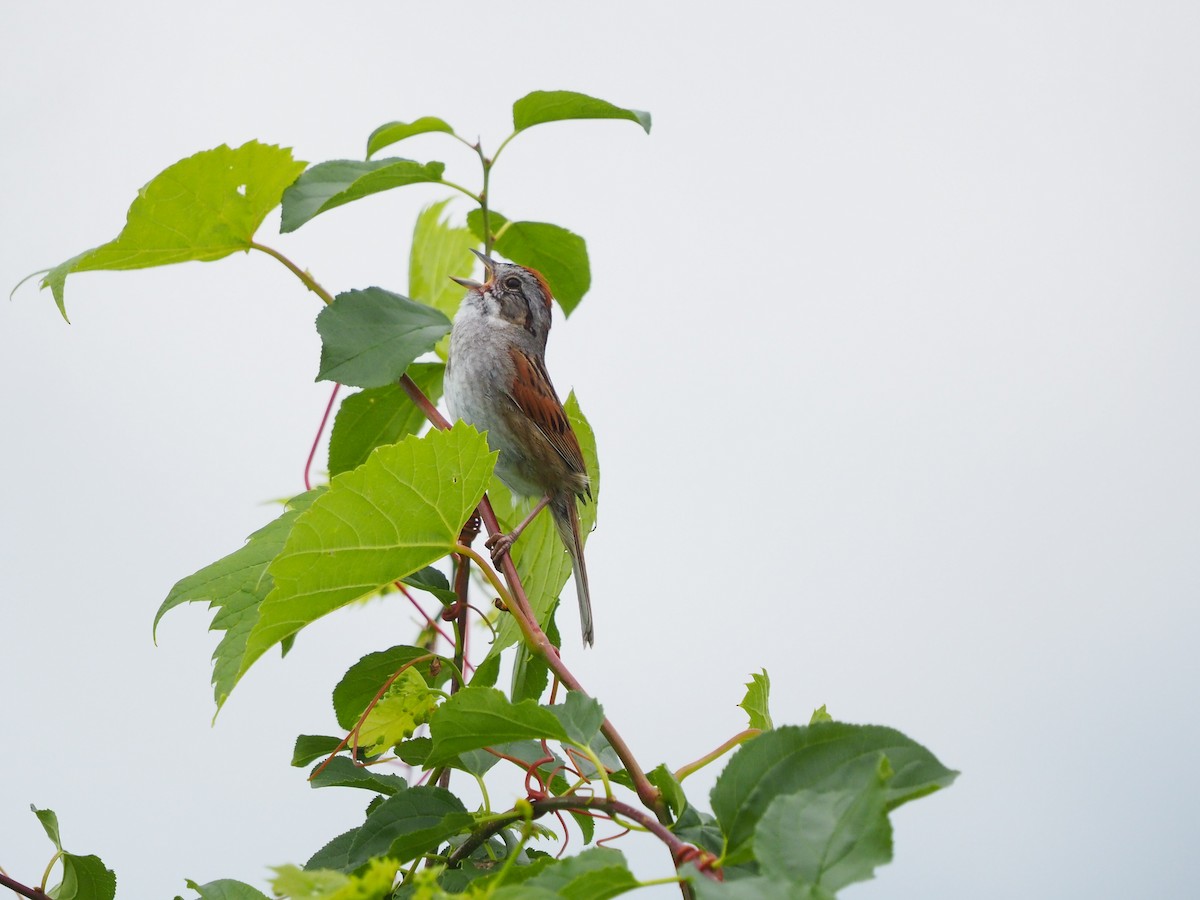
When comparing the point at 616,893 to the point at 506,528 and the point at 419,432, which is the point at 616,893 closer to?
the point at 419,432

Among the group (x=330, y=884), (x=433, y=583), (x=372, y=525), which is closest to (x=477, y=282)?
(x=433, y=583)

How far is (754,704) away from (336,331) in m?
0.84

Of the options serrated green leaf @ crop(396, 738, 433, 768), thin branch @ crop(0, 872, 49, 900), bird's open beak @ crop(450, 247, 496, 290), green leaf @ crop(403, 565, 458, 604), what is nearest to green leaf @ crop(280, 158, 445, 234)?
bird's open beak @ crop(450, 247, 496, 290)

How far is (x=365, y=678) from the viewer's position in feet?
5.77

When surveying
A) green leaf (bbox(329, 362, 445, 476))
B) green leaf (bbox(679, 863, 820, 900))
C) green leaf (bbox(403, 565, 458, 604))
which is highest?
green leaf (bbox(329, 362, 445, 476))

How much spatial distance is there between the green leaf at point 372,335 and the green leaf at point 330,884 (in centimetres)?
92

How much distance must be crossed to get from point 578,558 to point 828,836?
1.54m

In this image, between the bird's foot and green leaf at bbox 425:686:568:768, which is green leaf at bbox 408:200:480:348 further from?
green leaf at bbox 425:686:568:768

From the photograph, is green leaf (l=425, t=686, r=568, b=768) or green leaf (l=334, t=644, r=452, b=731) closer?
green leaf (l=425, t=686, r=568, b=768)

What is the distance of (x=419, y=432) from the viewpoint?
2057mm

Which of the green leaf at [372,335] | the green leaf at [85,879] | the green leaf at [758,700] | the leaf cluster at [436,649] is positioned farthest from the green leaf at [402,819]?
the green leaf at [372,335]

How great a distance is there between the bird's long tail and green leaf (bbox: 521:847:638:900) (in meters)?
1.36

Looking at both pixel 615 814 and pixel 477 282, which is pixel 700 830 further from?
pixel 477 282

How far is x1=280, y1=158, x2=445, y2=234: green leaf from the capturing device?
1794mm
